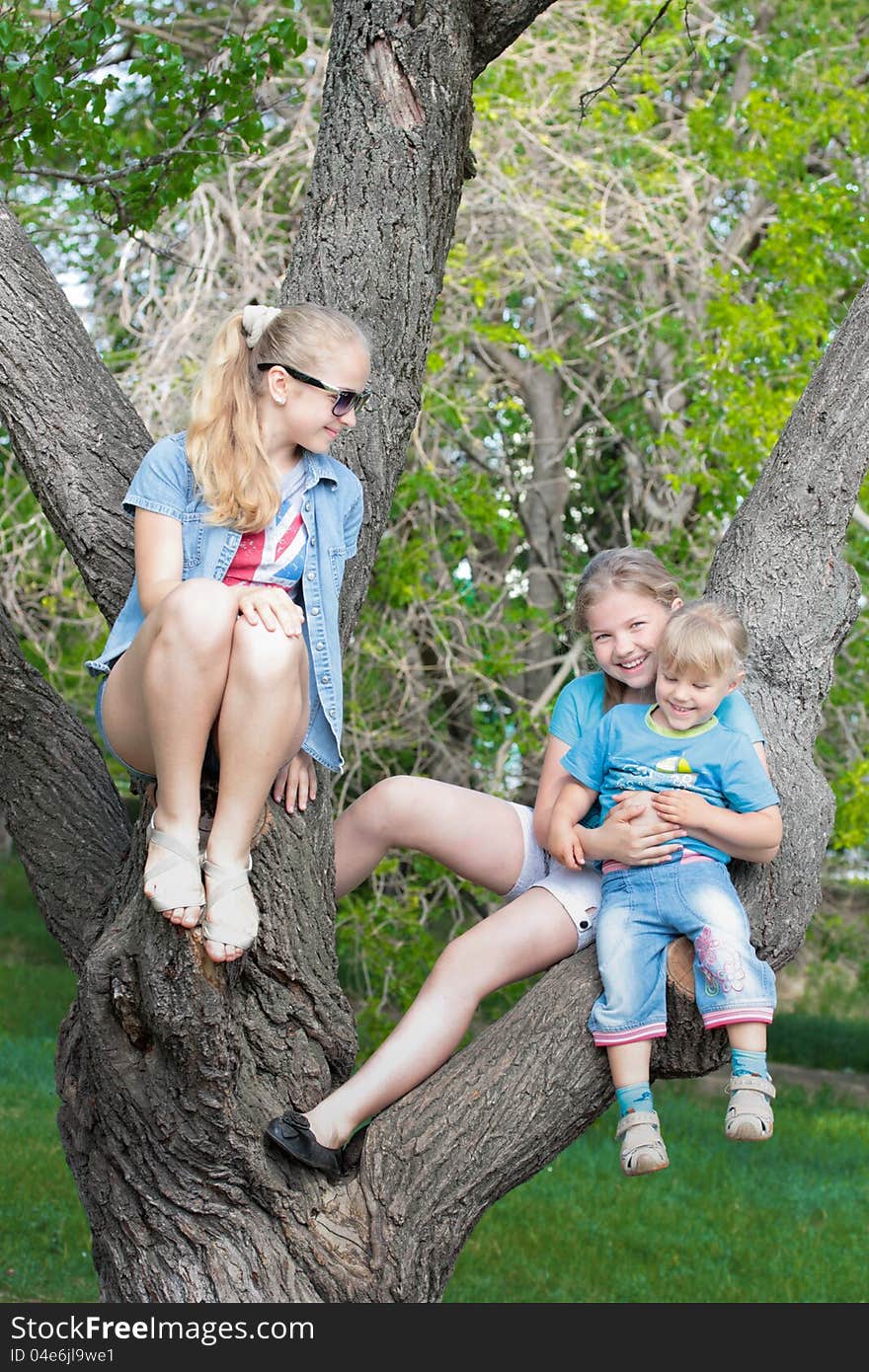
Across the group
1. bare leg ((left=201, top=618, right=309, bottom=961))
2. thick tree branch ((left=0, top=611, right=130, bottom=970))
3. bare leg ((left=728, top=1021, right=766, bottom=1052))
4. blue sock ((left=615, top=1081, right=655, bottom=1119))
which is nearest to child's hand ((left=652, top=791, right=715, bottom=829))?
bare leg ((left=728, top=1021, right=766, bottom=1052))

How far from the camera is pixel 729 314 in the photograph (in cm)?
567

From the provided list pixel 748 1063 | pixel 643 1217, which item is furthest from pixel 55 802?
pixel 643 1217

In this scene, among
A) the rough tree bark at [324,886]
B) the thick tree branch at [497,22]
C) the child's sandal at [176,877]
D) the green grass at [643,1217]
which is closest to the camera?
the child's sandal at [176,877]

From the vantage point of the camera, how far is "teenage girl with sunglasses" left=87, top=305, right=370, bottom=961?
2.12 meters

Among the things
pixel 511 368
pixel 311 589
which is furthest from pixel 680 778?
pixel 511 368

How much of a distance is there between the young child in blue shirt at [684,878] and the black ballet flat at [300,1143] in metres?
0.50

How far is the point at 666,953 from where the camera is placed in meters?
2.45

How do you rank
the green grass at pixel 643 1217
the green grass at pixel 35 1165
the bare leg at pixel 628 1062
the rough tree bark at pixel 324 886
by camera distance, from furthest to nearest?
the green grass at pixel 643 1217, the green grass at pixel 35 1165, the bare leg at pixel 628 1062, the rough tree bark at pixel 324 886

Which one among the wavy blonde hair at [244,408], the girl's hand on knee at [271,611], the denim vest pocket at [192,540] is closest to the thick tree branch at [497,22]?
the wavy blonde hair at [244,408]

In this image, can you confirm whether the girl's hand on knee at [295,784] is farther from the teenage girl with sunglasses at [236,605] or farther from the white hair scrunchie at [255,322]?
the white hair scrunchie at [255,322]

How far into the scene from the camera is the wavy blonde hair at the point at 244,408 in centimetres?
245

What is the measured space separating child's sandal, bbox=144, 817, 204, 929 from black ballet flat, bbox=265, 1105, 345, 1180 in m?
0.46

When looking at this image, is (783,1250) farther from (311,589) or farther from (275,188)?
(275,188)

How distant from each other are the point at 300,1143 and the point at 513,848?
2.41ft
